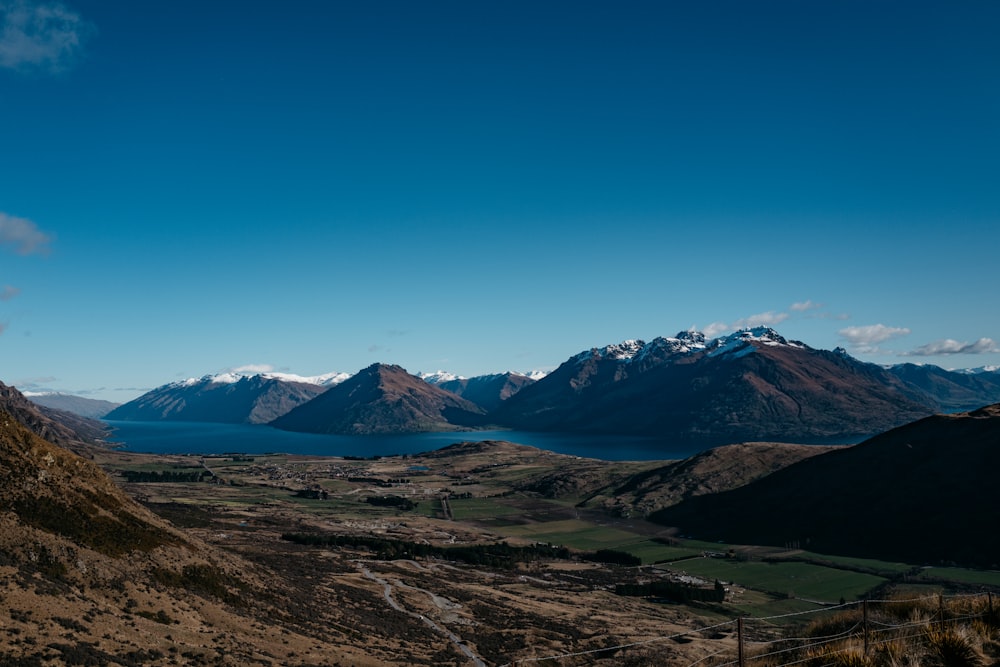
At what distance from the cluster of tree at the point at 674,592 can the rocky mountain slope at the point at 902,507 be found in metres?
58.7

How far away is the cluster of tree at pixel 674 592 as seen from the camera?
114 m

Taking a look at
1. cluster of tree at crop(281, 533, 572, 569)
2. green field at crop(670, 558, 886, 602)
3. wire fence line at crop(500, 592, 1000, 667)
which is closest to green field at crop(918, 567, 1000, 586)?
green field at crop(670, 558, 886, 602)

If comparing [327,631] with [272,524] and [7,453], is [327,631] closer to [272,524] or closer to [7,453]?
[7,453]

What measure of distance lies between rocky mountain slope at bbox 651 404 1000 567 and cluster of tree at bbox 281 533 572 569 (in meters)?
60.7

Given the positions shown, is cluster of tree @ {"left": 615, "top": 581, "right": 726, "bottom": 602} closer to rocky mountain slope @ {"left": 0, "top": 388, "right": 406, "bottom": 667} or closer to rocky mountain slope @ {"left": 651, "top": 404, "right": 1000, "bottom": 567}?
rocky mountain slope @ {"left": 651, "top": 404, "right": 1000, "bottom": 567}

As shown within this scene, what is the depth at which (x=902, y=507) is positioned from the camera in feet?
553

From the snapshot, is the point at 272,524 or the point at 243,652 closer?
the point at 243,652

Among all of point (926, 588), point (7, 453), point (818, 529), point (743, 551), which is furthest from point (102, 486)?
point (818, 529)

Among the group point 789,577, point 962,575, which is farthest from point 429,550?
point 962,575

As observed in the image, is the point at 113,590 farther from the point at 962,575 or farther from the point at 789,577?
the point at 962,575

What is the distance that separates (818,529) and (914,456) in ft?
141

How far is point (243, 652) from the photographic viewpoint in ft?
140

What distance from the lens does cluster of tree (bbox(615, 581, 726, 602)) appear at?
374 feet

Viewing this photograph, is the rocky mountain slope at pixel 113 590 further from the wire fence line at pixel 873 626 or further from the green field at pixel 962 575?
the green field at pixel 962 575
